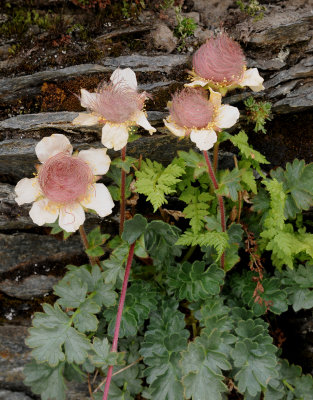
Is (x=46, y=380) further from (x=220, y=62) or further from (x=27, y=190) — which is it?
(x=220, y=62)

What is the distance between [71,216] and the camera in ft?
7.55

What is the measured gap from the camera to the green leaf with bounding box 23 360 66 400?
2.79 meters

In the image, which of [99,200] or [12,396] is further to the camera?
[12,396]

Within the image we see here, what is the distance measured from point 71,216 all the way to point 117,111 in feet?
2.01

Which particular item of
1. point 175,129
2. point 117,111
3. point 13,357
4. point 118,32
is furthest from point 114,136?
point 13,357

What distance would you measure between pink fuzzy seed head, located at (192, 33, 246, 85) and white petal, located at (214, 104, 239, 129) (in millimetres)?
172

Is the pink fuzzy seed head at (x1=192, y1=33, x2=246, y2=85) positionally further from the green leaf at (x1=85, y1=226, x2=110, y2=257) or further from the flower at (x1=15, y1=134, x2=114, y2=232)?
the green leaf at (x1=85, y1=226, x2=110, y2=257)

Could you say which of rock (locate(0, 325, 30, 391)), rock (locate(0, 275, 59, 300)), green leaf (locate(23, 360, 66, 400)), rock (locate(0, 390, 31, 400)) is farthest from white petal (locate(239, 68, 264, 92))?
rock (locate(0, 390, 31, 400))

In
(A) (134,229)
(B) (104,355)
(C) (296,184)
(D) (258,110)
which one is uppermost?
(D) (258,110)

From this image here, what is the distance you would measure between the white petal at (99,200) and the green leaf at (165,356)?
0.99 metres

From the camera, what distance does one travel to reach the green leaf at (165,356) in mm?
2695

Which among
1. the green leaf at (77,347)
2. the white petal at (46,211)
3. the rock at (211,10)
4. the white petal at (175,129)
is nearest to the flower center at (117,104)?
the white petal at (175,129)

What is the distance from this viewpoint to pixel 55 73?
107 inches

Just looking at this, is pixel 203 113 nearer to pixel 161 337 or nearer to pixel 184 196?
pixel 184 196
